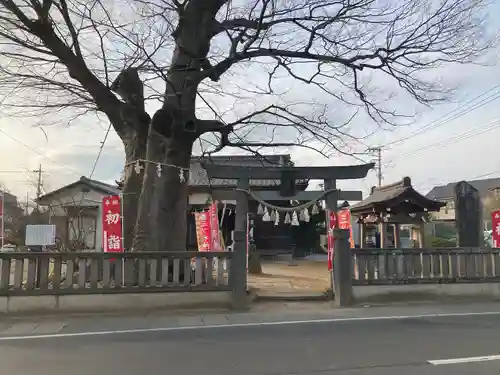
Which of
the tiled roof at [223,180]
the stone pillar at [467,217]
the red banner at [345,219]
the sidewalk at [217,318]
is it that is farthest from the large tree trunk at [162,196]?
the tiled roof at [223,180]

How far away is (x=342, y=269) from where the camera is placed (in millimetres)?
11180

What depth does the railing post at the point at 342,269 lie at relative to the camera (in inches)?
438

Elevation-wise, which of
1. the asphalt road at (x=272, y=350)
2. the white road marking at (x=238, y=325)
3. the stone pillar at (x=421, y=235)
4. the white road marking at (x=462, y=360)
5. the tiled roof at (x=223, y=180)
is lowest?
the white road marking at (x=462, y=360)

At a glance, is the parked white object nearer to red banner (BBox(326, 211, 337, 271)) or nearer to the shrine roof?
red banner (BBox(326, 211, 337, 271))

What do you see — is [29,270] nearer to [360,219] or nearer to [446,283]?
[446,283]

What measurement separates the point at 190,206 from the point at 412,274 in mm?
16404

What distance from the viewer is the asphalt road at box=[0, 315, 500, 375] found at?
5.82m

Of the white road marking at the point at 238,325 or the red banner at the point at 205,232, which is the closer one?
the white road marking at the point at 238,325

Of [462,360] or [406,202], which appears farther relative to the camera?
[406,202]

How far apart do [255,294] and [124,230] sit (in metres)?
4.08

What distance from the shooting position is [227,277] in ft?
36.1

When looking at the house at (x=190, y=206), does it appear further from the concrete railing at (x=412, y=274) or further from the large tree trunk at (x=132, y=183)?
the concrete railing at (x=412, y=274)

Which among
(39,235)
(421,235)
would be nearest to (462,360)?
(421,235)

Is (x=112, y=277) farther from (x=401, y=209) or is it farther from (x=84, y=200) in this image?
(x=84, y=200)
